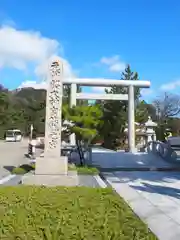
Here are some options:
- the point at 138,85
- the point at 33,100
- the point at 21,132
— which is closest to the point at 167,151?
the point at 138,85

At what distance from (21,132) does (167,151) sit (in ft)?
119

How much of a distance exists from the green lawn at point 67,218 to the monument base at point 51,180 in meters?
1.98

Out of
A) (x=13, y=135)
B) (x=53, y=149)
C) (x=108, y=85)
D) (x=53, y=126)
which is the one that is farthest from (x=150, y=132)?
(x=13, y=135)

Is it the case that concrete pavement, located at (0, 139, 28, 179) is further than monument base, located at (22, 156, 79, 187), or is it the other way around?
concrete pavement, located at (0, 139, 28, 179)

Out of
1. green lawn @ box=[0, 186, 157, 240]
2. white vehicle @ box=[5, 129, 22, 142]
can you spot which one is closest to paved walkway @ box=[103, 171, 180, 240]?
green lawn @ box=[0, 186, 157, 240]

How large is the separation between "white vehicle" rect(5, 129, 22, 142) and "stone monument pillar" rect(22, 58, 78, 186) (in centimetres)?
3638

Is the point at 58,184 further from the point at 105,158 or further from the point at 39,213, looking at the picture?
the point at 105,158

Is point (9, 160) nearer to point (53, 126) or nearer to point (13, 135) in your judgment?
point (53, 126)

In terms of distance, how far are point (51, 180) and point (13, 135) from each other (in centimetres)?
3859

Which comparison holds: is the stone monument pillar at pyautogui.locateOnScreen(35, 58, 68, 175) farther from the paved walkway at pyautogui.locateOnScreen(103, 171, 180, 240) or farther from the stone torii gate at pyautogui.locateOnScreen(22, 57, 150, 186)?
the paved walkway at pyautogui.locateOnScreen(103, 171, 180, 240)

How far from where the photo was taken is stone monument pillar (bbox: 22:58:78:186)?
739 cm

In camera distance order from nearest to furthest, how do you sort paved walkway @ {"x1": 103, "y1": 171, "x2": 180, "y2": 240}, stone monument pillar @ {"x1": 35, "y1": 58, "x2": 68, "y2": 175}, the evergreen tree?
paved walkway @ {"x1": 103, "y1": 171, "x2": 180, "y2": 240} → stone monument pillar @ {"x1": 35, "y1": 58, "x2": 68, "y2": 175} → the evergreen tree

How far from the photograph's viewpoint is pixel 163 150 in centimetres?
1592

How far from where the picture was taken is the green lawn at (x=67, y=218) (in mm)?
3256
